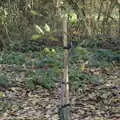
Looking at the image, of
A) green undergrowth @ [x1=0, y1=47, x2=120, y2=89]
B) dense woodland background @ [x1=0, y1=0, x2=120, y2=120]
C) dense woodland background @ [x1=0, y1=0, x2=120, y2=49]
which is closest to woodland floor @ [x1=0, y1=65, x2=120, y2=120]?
dense woodland background @ [x1=0, y1=0, x2=120, y2=120]

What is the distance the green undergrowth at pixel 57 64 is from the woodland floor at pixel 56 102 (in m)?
0.17

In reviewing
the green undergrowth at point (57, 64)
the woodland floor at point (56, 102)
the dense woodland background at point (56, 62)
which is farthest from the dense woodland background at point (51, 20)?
the woodland floor at point (56, 102)

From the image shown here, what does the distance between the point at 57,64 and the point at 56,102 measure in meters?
1.12

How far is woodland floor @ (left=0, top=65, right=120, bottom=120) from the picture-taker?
400 cm

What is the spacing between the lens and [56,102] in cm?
450

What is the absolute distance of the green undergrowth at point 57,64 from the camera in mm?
5297

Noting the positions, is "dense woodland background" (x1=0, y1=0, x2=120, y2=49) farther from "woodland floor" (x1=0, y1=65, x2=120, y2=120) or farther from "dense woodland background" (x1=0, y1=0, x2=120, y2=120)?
"woodland floor" (x1=0, y1=65, x2=120, y2=120)

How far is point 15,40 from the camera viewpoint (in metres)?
9.41

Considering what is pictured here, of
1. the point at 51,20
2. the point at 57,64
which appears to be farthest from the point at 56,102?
the point at 51,20

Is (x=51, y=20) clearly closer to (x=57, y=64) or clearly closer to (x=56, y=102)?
(x=57, y=64)

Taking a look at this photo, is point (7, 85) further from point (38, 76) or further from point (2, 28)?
point (2, 28)

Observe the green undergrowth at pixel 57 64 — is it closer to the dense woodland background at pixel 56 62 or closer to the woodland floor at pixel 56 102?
the dense woodland background at pixel 56 62

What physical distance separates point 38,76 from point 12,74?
0.61 metres

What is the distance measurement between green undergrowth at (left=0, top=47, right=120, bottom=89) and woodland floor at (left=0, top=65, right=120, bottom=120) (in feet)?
0.55
